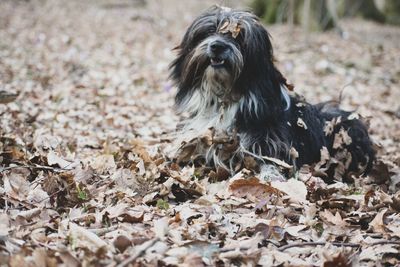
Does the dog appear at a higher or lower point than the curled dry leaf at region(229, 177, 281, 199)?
higher

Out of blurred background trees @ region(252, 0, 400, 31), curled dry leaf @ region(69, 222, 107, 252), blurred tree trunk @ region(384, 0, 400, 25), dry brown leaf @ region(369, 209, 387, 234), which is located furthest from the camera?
blurred tree trunk @ region(384, 0, 400, 25)

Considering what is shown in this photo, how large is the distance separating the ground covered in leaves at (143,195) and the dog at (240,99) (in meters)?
0.27

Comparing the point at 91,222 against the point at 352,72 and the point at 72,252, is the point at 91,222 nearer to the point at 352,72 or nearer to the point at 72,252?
the point at 72,252

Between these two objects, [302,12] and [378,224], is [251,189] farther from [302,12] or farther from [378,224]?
[302,12]

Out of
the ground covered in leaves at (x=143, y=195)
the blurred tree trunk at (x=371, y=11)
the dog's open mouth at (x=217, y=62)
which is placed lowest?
the ground covered in leaves at (x=143, y=195)

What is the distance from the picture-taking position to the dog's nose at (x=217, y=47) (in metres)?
4.43

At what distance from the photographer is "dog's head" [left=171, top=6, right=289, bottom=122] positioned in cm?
449

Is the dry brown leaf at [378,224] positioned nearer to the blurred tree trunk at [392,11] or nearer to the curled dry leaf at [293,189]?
the curled dry leaf at [293,189]

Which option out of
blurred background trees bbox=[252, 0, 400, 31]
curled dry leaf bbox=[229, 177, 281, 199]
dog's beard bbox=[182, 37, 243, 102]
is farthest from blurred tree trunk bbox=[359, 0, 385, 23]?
curled dry leaf bbox=[229, 177, 281, 199]

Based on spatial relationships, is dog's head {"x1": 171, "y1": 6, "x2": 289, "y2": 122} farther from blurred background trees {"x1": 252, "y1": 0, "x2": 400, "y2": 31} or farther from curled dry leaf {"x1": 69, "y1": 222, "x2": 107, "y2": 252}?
blurred background trees {"x1": 252, "y1": 0, "x2": 400, "y2": 31}

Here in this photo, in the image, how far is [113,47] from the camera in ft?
41.1

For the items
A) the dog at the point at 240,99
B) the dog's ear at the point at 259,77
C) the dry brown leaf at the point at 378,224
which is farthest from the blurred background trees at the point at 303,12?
the dry brown leaf at the point at 378,224

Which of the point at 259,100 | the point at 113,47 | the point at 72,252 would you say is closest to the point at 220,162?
the point at 259,100

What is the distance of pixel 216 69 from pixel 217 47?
0.57ft
